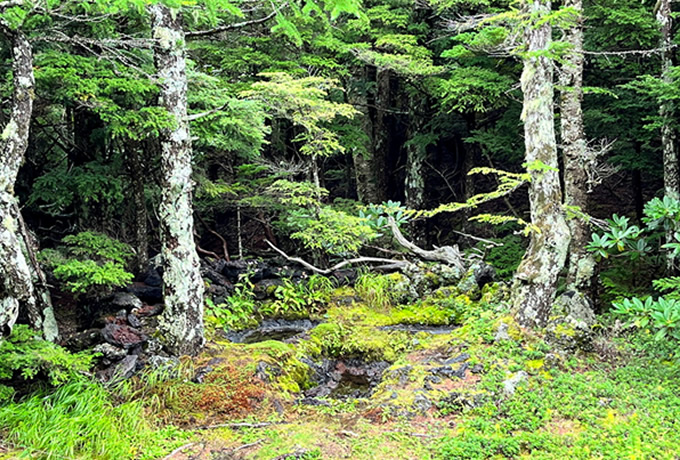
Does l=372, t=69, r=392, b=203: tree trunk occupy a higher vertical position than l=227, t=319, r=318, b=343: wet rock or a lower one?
higher

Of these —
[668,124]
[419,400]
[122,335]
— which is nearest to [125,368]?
[122,335]

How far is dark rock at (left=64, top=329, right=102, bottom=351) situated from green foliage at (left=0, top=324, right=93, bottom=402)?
1248mm

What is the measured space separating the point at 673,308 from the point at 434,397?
2504 millimetres

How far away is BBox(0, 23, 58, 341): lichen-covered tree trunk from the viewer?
4.05 m

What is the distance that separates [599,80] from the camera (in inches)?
414

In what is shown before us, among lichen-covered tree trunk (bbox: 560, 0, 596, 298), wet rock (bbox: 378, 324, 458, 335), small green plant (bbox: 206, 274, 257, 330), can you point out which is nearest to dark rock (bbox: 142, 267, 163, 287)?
small green plant (bbox: 206, 274, 257, 330)

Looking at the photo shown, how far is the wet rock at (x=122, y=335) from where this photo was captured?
18.9ft

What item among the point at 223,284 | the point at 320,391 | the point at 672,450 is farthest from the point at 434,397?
the point at 223,284

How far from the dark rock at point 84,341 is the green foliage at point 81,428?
1.49m

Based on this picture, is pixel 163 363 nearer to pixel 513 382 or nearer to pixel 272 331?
pixel 272 331

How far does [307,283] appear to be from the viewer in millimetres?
9719

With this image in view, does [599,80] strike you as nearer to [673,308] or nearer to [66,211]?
[673,308]

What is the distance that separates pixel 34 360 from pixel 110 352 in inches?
60.0

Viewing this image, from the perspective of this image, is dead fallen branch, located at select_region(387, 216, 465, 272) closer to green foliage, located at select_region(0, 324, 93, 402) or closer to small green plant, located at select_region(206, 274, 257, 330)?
small green plant, located at select_region(206, 274, 257, 330)
